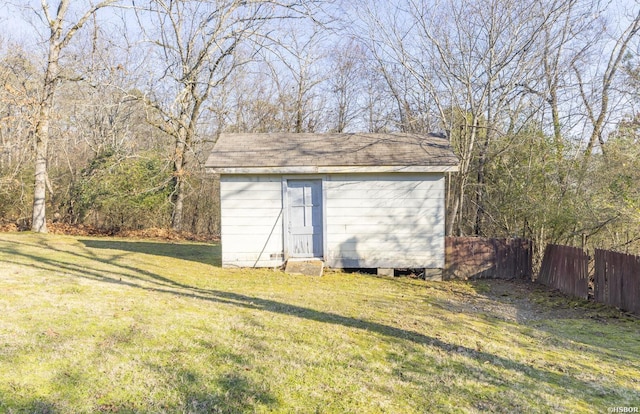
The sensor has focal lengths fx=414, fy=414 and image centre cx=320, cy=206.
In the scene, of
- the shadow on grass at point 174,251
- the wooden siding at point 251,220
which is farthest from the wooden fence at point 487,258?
the shadow on grass at point 174,251

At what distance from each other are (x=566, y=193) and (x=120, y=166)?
15.9m

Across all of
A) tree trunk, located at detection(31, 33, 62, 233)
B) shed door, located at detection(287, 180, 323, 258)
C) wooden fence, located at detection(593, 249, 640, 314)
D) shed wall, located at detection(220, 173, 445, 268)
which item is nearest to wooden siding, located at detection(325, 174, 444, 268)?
shed wall, located at detection(220, 173, 445, 268)

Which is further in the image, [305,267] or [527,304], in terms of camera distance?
[305,267]

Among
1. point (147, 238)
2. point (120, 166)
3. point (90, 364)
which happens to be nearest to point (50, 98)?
point (120, 166)

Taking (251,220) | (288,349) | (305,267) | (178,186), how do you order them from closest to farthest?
(288,349), (305,267), (251,220), (178,186)

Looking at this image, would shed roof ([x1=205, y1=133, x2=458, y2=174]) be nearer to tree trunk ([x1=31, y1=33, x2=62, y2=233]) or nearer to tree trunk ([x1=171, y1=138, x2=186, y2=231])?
tree trunk ([x1=171, y1=138, x2=186, y2=231])

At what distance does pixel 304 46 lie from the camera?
18031 mm

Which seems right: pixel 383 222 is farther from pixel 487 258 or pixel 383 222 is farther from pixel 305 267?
pixel 487 258

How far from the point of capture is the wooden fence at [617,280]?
24.0 ft

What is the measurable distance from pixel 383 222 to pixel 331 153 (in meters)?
2.24

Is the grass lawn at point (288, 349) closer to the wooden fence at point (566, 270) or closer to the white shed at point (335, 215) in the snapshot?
the wooden fence at point (566, 270)

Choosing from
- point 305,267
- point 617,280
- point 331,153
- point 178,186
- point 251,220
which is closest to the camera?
point 617,280

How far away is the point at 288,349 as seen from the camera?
14.7ft

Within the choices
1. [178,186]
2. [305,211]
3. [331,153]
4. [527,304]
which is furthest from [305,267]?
[178,186]
